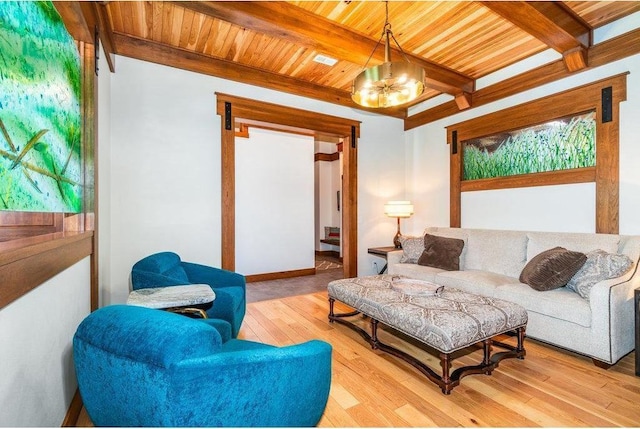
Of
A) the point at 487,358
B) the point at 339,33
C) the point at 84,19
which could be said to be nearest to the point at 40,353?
the point at 84,19

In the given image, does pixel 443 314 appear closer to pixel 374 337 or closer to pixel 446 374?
pixel 446 374

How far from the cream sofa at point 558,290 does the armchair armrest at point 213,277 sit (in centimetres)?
209

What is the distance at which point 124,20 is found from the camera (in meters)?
2.63

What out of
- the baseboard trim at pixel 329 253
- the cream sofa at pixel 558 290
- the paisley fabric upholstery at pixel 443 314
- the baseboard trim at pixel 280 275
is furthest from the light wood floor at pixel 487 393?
the baseboard trim at pixel 329 253

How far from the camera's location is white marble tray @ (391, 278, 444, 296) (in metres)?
2.38

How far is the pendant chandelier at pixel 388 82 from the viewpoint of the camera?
198 cm

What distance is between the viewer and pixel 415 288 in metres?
2.48

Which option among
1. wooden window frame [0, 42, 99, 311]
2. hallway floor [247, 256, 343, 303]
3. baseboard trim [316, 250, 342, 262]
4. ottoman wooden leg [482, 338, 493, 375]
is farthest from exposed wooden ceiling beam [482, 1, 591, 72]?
baseboard trim [316, 250, 342, 262]

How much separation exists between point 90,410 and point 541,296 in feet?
9.88

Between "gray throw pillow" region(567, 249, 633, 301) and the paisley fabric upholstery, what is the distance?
614mm

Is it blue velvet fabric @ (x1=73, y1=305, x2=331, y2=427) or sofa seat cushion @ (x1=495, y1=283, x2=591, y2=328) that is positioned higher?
blue velvet fabric @ (x1=73, y1=305, x2=331, y2=427)

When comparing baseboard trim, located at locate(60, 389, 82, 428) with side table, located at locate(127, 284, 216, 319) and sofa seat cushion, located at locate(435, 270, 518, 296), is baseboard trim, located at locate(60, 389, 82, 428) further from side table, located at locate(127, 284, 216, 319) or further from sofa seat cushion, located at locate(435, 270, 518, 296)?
sofa seat cushion, located at locate(435, 270, 518, 296)

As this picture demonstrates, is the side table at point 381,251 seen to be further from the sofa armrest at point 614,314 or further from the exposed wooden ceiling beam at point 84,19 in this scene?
the exposed wooden ceiling beam at point 84,19

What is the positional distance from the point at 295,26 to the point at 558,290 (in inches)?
127
